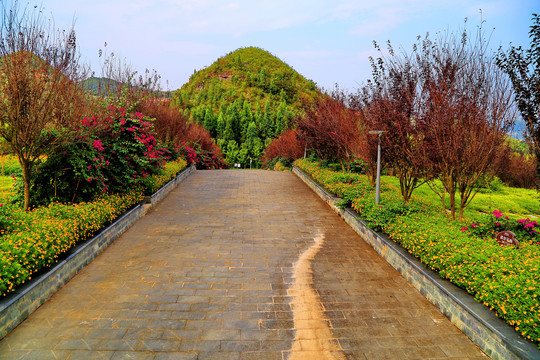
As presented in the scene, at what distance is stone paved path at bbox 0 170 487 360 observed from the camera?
178 inches

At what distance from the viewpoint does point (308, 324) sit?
203 inches

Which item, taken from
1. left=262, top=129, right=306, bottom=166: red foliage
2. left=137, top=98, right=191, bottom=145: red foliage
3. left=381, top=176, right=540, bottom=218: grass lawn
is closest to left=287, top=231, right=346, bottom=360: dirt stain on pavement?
left=381, top=176, right=540, bottom=218: grass lawn

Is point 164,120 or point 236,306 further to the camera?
point 164,120

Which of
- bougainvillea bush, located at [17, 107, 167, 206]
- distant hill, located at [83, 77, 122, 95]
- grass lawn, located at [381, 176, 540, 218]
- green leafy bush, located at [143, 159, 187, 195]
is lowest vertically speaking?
grass lawn, located at [381, 176, 540, 218]

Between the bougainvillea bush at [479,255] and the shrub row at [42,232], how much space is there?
6.97m

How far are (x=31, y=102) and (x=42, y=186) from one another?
2589mm

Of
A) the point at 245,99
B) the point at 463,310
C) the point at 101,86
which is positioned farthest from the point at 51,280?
the point at 245,99

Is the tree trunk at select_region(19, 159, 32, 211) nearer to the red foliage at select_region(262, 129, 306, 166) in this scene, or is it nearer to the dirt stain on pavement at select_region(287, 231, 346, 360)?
the dirt stain on pavement at select_region(287, 231, 346, 360)

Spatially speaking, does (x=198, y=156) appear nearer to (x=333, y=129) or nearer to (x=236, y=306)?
(x=333, y=129)

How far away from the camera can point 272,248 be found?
338 inches

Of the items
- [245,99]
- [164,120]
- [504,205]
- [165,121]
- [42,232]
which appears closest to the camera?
[42,232]

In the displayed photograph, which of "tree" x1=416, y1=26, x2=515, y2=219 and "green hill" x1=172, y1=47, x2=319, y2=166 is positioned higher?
"green hill" x1=172, y1=47, x2=319, y2=166

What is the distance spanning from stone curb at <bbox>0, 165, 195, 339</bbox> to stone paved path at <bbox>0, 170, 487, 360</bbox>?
15cm

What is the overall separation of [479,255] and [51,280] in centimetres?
745
